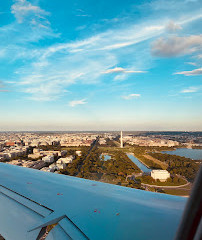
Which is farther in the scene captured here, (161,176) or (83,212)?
(161,176)

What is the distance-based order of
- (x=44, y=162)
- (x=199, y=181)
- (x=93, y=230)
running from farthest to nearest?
(x=44, y=162), (x=93, y=230), (x=199, y=181)

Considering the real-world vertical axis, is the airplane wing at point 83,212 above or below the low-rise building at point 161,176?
above

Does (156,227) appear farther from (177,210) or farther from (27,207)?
(27,207)

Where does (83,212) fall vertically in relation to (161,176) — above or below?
above

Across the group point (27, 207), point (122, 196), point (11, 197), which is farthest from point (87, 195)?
point (11, 197)

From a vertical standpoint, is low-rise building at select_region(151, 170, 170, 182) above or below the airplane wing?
below

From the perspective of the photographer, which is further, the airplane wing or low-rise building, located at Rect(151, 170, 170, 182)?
low-rise building, located at Rect(151, 170, 170, 182)

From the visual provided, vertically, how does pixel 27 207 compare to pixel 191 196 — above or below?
below

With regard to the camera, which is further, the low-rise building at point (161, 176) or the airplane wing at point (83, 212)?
the low-rise building at point (161, 176)
